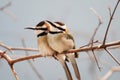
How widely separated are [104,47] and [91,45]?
0.09 metres

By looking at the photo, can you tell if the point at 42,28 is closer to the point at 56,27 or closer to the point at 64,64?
the point at 56,27

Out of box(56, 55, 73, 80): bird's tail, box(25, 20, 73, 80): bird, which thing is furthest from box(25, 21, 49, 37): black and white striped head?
box(56, 55, 73, 80): bird's tail

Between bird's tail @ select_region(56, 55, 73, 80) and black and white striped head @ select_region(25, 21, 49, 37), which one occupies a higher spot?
black and white striped head @ select_region(25, 21, 49, 37)

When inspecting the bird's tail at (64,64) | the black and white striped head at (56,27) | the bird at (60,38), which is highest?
the black and white striped head at (56,27)

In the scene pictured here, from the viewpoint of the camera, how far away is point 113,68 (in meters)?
1.80

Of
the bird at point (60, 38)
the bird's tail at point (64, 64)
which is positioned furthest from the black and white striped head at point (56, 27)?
the bird's tail at point (64, 64)

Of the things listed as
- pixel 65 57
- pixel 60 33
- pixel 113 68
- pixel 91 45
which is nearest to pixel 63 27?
pixel 60 33

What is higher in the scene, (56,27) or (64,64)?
(56,27)

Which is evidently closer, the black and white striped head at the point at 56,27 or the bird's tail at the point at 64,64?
the black and white striped head at the point at 56,27

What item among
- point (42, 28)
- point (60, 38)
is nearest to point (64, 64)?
point (60, 38)

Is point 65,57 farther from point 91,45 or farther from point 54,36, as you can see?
point 91,45

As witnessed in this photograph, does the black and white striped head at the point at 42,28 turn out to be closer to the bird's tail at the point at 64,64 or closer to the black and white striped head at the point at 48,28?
the black and white striped head at the point at 48,28

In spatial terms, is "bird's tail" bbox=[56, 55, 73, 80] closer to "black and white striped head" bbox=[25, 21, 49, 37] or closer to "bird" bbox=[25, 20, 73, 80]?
"bird" bbox=[25, 20, 73, 80]

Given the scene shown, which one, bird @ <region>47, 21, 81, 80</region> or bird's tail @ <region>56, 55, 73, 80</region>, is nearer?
bird @ <region>47, 21, 81, 80</region>
